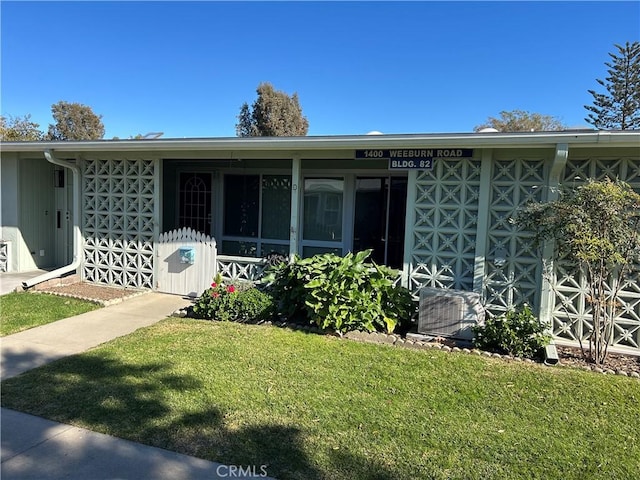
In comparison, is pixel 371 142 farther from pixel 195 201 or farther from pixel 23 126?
pixel 23 126

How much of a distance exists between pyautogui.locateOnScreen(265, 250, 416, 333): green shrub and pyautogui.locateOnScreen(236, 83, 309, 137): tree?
28.3 metres

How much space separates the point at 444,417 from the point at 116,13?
40.4 feet

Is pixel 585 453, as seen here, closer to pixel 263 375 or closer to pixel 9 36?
pixel 263 375

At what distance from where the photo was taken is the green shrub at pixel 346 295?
591cm

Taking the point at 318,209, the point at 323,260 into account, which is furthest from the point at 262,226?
the point at 323,260

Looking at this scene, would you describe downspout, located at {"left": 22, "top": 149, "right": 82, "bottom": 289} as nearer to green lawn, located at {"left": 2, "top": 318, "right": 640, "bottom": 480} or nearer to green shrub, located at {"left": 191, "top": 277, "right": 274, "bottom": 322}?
green shrub, located at {"left": 191, "top": 277, "right": 274, "bottom": 322}

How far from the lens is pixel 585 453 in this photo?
3.17 meters

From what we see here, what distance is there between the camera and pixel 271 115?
33.4 meters

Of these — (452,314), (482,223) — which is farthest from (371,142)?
(452,314)

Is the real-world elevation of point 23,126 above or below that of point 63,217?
above

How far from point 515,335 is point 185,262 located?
557 cm

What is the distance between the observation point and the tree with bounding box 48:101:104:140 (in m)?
40.5

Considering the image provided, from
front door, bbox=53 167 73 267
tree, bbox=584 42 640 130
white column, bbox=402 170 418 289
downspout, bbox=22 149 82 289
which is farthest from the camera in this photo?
tree, bbox=584 42 640 130

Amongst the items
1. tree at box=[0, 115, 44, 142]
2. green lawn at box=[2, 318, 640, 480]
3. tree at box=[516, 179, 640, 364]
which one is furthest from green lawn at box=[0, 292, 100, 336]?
tree at box=[0, 115, 44, 142]
